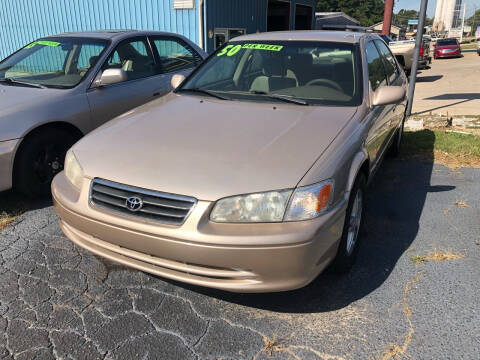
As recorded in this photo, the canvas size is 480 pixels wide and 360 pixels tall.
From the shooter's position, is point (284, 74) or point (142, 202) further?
point (284, 74)

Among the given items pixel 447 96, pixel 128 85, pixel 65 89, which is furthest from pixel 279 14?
pixel 65 89

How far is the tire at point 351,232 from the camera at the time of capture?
8.52ft

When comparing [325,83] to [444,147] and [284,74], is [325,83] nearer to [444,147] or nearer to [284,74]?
[284,74]

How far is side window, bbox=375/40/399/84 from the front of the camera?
445 centimetres

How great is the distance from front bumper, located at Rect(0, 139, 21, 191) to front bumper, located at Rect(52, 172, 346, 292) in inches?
63.7

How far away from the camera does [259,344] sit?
2.26 m

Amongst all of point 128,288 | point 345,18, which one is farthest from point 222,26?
point 345,18

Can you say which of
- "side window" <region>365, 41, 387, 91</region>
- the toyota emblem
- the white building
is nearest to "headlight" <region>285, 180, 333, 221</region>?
the toyota emblem

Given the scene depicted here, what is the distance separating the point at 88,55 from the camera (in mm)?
4656

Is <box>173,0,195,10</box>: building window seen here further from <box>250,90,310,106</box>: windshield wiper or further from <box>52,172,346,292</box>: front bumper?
<box>52,172,346,292</box>: front bumper

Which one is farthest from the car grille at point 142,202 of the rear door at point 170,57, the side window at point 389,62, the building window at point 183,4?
the building window at point 183,4

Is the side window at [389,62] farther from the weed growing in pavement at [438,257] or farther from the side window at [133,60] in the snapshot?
the side window at [133,60]

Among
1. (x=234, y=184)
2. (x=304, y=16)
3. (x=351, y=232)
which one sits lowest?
(x=351, y=232)

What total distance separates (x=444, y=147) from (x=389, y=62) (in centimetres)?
194
